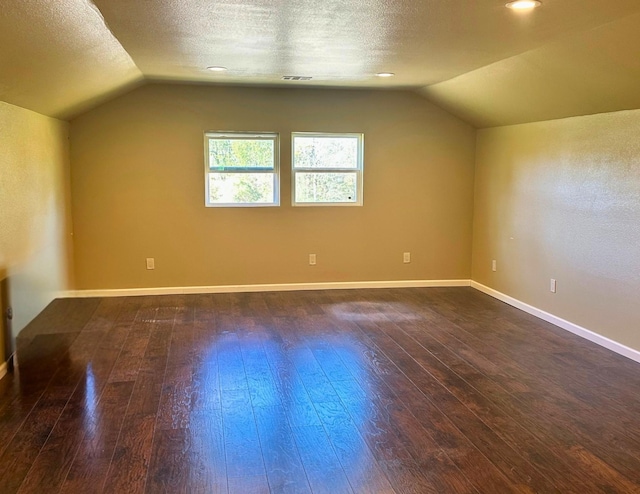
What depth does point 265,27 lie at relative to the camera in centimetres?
321

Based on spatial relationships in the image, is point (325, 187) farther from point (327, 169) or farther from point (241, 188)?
point (241, 188)

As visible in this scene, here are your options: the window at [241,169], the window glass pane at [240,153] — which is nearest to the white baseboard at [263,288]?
the window at [241,169]

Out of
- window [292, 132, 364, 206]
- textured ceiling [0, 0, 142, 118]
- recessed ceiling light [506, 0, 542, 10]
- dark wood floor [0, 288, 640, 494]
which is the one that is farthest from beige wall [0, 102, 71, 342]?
recessed ceiling light [506, 0, 542, 10]

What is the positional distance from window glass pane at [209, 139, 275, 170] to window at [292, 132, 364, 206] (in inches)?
12.1

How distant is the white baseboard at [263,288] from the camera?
5.95 m

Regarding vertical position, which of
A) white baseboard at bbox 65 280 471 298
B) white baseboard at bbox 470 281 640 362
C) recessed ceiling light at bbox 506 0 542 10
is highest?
recessed ceiling light at bbox 506 0 542 10

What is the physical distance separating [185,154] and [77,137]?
3.49 ft

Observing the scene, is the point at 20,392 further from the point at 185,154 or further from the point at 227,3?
the point at 185,154

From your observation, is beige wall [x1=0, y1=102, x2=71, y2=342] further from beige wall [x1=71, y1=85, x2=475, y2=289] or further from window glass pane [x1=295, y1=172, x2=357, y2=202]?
window glass pane [x1=295, y1=172, x2=357, y2=202]

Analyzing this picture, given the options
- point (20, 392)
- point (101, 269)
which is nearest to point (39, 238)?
point (101, 269)

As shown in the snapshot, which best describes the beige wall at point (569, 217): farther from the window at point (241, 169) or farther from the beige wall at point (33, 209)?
the beige wall at point (33, 209)

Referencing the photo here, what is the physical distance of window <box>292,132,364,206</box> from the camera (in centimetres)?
623

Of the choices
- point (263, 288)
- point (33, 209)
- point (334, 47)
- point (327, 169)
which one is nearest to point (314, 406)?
point (334, 47)

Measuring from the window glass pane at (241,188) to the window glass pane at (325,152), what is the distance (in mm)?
403
